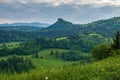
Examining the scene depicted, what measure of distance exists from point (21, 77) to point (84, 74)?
289cm

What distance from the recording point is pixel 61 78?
12461 mm

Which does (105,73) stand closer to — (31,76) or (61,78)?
(61,78)

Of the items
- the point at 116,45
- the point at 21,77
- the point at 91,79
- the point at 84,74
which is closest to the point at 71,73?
the point at 84,74

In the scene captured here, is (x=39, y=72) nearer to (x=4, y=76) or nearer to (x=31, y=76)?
(x=31, y=76)

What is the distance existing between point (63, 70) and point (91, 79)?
221cm

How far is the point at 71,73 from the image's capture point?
43.1 ft

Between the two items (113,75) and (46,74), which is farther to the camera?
(46,74)

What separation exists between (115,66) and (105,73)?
1379 mm

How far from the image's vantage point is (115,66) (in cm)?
1398

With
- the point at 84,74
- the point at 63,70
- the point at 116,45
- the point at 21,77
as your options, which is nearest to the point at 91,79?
the point at 84,74

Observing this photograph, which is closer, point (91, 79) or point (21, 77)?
point (91, 79)

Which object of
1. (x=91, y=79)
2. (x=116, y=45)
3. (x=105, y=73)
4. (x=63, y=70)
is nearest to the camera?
(x=91, y=79)

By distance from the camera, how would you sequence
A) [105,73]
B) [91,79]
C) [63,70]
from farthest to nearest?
1. [63,70]
2. [105,73]
3. [91,79]

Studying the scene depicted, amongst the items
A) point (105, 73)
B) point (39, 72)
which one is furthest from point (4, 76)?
point (105, 73)
